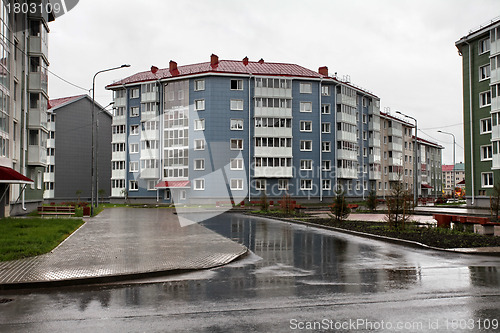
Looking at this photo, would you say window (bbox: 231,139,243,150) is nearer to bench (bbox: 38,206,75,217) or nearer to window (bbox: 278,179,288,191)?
window (bbox: 278,179,288,191)

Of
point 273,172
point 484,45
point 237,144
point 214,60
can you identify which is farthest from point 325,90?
point 484,45

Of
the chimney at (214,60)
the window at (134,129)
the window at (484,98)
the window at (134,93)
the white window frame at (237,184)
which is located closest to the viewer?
the window at (484,98)

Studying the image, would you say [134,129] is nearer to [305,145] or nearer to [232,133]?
[232,133]

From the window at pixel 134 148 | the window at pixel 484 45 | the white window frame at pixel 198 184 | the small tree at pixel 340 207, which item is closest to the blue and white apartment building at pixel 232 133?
the white window frame at pixel 198 184

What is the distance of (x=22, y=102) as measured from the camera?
31.4 m

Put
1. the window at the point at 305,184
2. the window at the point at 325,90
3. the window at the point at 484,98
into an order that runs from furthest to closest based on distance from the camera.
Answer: the window at the point at 325,90
the window at the point at 305,184
the window at the point at 484,98

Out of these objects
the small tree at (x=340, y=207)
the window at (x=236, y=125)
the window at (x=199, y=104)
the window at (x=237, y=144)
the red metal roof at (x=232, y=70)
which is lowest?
the small tree at (x=340, y=207)

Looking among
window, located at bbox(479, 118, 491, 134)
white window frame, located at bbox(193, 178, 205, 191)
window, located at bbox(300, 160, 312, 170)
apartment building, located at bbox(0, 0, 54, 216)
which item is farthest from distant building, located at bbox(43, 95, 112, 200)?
window, located at bbox(479, 118, 491, 134)

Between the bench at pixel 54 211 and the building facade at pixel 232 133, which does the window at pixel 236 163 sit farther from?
the bench at pixel 54 211

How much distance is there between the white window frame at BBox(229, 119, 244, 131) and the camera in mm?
54456

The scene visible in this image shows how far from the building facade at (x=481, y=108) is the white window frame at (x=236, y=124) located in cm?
2563

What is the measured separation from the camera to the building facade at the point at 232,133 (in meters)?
53.8

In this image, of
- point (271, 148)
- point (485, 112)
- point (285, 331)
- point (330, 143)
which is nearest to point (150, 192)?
point (271, 148)

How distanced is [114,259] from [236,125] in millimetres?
44405
